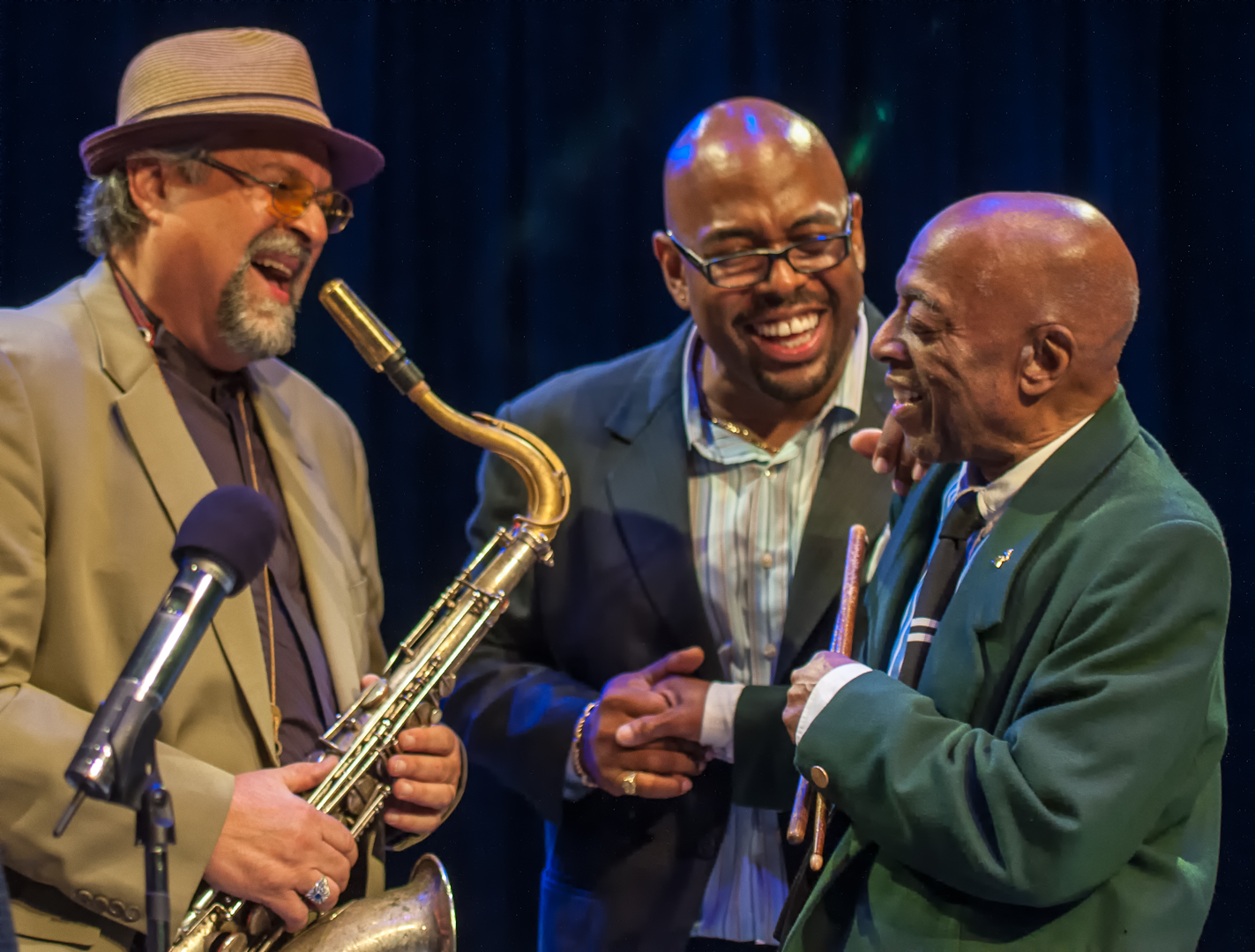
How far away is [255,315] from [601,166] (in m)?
1.51

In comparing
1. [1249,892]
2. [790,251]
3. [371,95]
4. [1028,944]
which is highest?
[371,95]

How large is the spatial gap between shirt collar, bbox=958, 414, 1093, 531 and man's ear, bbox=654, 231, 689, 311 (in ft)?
3.53

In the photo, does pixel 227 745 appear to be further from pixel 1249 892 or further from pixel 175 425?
pixel 1249 892

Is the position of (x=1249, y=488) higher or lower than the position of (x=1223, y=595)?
lower

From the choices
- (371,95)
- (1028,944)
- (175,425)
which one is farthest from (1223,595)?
(371,95)

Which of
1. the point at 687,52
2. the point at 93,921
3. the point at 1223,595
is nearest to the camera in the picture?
the point at 1223,595

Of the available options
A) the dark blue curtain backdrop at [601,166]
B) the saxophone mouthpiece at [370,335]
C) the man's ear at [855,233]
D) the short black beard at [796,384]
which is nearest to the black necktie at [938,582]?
the short black beard at [796,384]

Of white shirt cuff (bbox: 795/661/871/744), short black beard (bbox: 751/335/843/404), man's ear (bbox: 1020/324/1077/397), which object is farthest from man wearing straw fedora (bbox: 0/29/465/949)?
man's ear (bbox: 1020/324/1077/397)

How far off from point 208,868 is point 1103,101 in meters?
3.08

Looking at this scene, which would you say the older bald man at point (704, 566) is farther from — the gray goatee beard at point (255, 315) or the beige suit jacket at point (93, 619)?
the gray goatee beard at point (255, 315)

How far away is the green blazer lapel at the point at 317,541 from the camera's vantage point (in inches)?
97.9

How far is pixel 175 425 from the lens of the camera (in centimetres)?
227

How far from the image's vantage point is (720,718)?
7.89ft

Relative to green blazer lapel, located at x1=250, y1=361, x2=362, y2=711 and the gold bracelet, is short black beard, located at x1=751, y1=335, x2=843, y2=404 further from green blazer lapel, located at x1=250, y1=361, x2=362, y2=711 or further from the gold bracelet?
green blazer lapel, located at x1=250, y1=361, x2=362, y2=711
